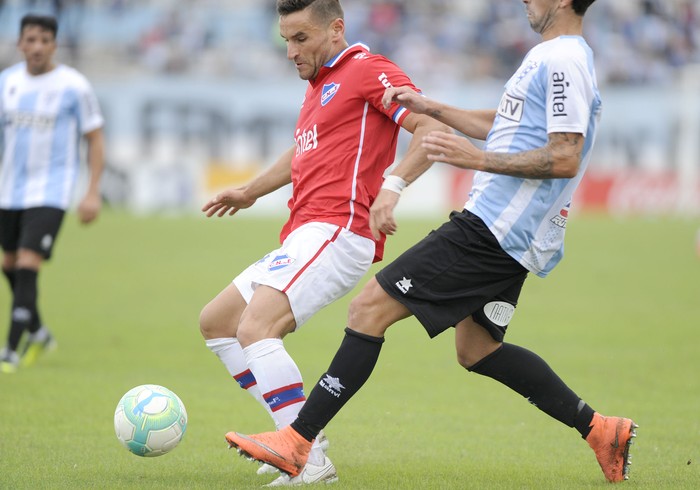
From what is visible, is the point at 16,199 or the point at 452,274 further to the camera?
the point at 16,199

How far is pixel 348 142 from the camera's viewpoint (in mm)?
5355

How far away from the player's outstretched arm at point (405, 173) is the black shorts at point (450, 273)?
0.20 meters

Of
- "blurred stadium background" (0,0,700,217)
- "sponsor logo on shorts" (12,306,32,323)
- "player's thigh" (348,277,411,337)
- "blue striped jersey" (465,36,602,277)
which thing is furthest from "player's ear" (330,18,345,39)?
"blurred stadium background" (0,0,700,217)

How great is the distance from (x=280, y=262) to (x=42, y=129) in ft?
15.5

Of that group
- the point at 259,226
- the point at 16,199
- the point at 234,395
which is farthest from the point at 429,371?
the point at 259,226

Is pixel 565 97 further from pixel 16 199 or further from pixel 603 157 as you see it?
pixel 603 157

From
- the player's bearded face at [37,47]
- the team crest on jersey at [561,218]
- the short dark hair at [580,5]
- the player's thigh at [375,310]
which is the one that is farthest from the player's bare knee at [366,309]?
the player's bearded face at [37,47]

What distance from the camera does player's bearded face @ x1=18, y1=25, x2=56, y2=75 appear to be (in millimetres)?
8914

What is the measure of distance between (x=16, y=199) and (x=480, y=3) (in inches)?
1045

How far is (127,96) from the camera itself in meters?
26.6

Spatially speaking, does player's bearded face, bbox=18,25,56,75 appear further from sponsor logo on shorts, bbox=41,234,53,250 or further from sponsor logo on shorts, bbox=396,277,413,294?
sponsor logo on shorts, bbox=396,277,413,294

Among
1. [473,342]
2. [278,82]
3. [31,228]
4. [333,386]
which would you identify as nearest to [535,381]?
[473,342]

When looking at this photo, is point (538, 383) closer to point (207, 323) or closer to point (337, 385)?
point (337, 385)

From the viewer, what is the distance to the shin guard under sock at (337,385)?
16.3 ft
